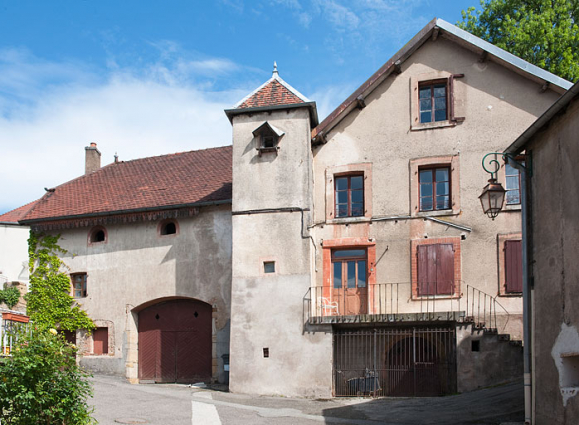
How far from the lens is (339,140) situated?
63.7 feet

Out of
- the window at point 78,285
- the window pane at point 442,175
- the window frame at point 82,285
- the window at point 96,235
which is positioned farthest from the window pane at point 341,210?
the window at point 78,285

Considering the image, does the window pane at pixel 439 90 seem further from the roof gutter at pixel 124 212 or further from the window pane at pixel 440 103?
the roof gutter at pixel 124 212

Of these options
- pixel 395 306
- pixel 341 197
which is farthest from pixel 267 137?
pixel 395 306

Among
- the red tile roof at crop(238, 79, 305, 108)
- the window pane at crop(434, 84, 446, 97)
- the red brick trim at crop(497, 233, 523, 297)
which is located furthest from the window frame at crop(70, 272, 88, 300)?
the red brick trim at crop(497, 233, 523, 297)

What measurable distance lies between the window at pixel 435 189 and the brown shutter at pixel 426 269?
1.15m

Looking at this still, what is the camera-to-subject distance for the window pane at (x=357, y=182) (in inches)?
759

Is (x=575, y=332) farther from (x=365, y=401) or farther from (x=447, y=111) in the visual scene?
(x=447, y=111)

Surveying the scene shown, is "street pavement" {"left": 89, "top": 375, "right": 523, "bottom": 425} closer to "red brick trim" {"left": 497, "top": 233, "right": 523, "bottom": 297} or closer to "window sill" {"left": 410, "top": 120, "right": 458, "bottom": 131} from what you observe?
"red brick trim" {"left": 497, "top": 233, "right": 523, "bottom": 297}

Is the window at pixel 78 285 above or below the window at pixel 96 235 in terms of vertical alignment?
below

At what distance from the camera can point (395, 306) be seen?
717 inches

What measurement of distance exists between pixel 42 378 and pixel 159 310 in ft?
35.8

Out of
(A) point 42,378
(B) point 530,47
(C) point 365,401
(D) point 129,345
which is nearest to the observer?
(A) point 42,378

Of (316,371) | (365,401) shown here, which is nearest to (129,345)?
(316,371)

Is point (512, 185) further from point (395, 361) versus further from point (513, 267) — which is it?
point (395, 361)
